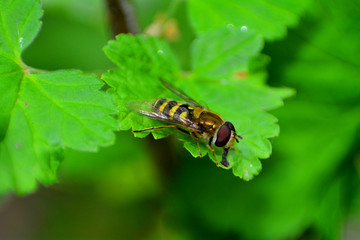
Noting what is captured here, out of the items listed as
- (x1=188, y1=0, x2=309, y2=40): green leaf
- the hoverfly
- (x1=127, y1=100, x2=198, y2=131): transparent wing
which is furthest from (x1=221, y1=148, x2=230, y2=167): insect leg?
(x1=188, y1=0, x2=309, y2=40): green leaf

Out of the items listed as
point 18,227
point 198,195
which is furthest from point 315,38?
point 18,227

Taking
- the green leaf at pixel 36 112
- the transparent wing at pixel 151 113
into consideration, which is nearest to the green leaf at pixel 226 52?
the transparent wing at pixel 151 113

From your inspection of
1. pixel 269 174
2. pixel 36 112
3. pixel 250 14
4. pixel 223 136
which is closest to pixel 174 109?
pixel 223 136

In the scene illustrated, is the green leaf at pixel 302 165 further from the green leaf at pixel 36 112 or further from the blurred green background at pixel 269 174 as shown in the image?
the green leaf at pixel 36 112

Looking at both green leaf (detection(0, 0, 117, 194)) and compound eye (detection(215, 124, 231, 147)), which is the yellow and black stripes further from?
green leaf (detection(0, 0, 117, 194))

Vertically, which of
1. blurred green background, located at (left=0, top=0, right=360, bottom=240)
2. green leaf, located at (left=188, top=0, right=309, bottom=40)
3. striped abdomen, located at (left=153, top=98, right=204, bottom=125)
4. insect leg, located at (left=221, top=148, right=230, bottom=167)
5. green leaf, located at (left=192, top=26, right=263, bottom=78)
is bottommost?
blurred green background, located at (left=0, top=0, right=360, bottom=240)

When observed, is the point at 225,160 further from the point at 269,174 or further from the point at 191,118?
the point at 269,174
